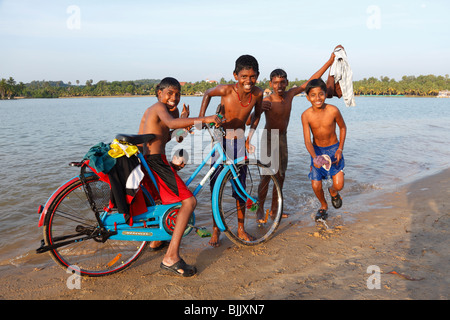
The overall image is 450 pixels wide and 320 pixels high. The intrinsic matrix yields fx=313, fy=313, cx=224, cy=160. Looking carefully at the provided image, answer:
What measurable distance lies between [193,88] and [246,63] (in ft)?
348

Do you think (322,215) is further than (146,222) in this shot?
Yes

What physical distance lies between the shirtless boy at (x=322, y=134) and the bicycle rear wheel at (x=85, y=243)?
8.59ft

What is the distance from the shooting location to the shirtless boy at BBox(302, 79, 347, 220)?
447 cm

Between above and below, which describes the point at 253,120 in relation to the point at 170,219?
above

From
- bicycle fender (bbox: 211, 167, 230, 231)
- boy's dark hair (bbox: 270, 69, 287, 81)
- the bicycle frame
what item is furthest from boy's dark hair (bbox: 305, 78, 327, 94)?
bicycle fender (bbox: 211, 167, 230, 231)

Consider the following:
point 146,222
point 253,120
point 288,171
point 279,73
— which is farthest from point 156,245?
point 288,171

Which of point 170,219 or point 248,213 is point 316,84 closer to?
point 248,213

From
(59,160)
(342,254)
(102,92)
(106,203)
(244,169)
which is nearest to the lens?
(106,203)

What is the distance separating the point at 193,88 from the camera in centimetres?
10681

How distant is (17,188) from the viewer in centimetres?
673

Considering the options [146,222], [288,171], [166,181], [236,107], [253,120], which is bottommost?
[288,171]
